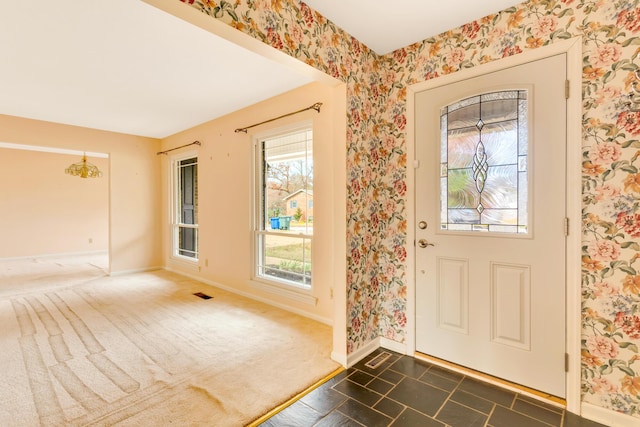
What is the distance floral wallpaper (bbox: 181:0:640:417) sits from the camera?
1.66 m

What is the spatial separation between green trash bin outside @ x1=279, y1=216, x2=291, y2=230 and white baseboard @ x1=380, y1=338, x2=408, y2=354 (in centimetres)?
178

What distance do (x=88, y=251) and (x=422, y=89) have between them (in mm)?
9192

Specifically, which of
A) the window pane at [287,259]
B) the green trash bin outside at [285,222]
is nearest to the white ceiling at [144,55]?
the green trash bin outside at [285,222]

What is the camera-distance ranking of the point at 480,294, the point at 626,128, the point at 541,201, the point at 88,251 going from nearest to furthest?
the point at 626,128
the point at 541,201
the point at 480,294
the point at 88,251

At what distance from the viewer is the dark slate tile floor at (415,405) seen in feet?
5.78

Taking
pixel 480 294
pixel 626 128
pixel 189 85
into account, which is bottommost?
pixel 480 294

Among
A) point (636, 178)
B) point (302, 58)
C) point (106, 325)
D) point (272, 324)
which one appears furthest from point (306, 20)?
point (106, 325)

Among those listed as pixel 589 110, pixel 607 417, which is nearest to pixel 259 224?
pixel 589 110

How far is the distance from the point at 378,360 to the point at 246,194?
9.02 feet

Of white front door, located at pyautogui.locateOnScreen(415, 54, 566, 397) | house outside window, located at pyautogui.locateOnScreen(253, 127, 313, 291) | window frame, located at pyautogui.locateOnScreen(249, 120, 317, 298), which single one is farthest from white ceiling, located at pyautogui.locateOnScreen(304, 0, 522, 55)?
window frame, located at pyautogui.locateOnScreen(249, 120, 317, 298)

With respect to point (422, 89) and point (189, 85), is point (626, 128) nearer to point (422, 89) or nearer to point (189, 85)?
point (422, 89)

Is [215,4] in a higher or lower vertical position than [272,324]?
higher

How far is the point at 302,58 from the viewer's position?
79.1 inches

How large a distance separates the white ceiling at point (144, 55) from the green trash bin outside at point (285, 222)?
5.10 ft
